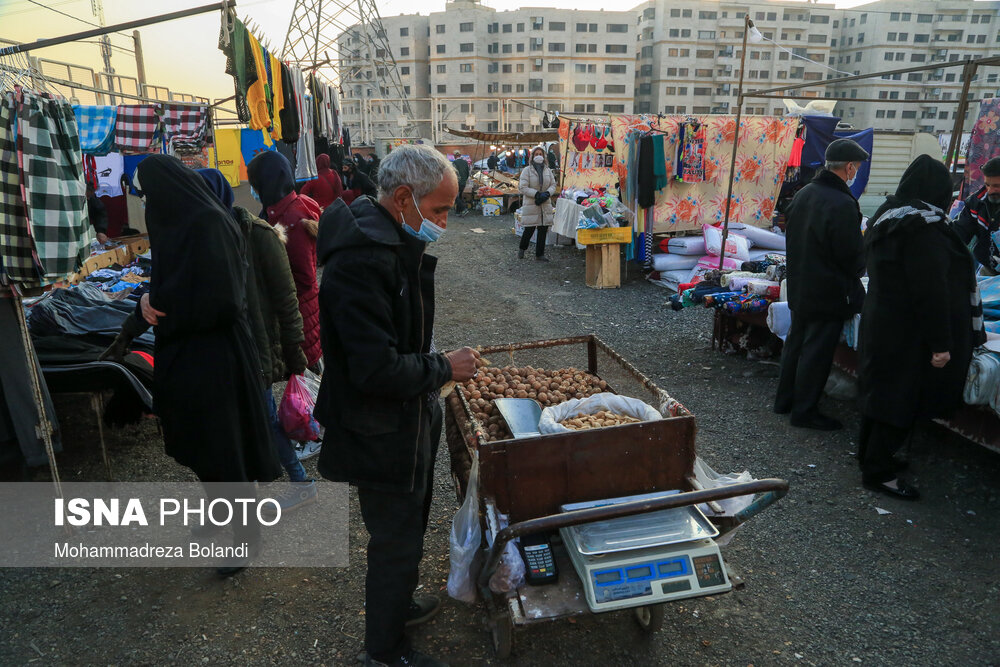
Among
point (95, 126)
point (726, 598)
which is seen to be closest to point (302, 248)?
point (726, 598)

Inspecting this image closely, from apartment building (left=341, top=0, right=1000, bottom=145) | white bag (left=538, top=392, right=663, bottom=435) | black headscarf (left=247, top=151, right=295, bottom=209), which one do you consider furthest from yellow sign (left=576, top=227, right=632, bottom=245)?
apartment building (left=341, top=0, right=1000, bottom=145)

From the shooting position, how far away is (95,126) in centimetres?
710

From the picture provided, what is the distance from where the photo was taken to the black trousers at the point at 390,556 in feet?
6.86

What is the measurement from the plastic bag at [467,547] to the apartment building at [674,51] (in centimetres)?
6579

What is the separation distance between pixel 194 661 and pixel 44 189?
91.4 inches

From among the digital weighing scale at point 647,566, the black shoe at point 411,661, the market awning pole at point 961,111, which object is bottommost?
the black shoe at point 411,661

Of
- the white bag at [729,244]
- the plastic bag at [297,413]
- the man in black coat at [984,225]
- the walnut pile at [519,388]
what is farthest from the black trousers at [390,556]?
the white bag at [729,244]

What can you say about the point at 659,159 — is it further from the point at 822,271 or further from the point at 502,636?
the point at 502,636

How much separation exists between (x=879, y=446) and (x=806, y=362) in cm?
97

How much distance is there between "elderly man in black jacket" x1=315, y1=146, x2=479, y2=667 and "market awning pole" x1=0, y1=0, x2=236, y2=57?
2.42 meters

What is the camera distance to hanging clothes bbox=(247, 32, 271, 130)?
5.37 m

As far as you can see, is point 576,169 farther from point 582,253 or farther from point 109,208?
point 109,208

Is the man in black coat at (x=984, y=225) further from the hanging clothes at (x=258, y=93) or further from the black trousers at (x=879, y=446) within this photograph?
the hanging clothes at (x=258, y=93)

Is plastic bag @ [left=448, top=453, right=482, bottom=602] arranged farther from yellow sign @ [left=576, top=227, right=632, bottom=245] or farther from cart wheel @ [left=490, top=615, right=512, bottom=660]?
yellow sign @ [left=576, top=227, right=632, bottom=245]
